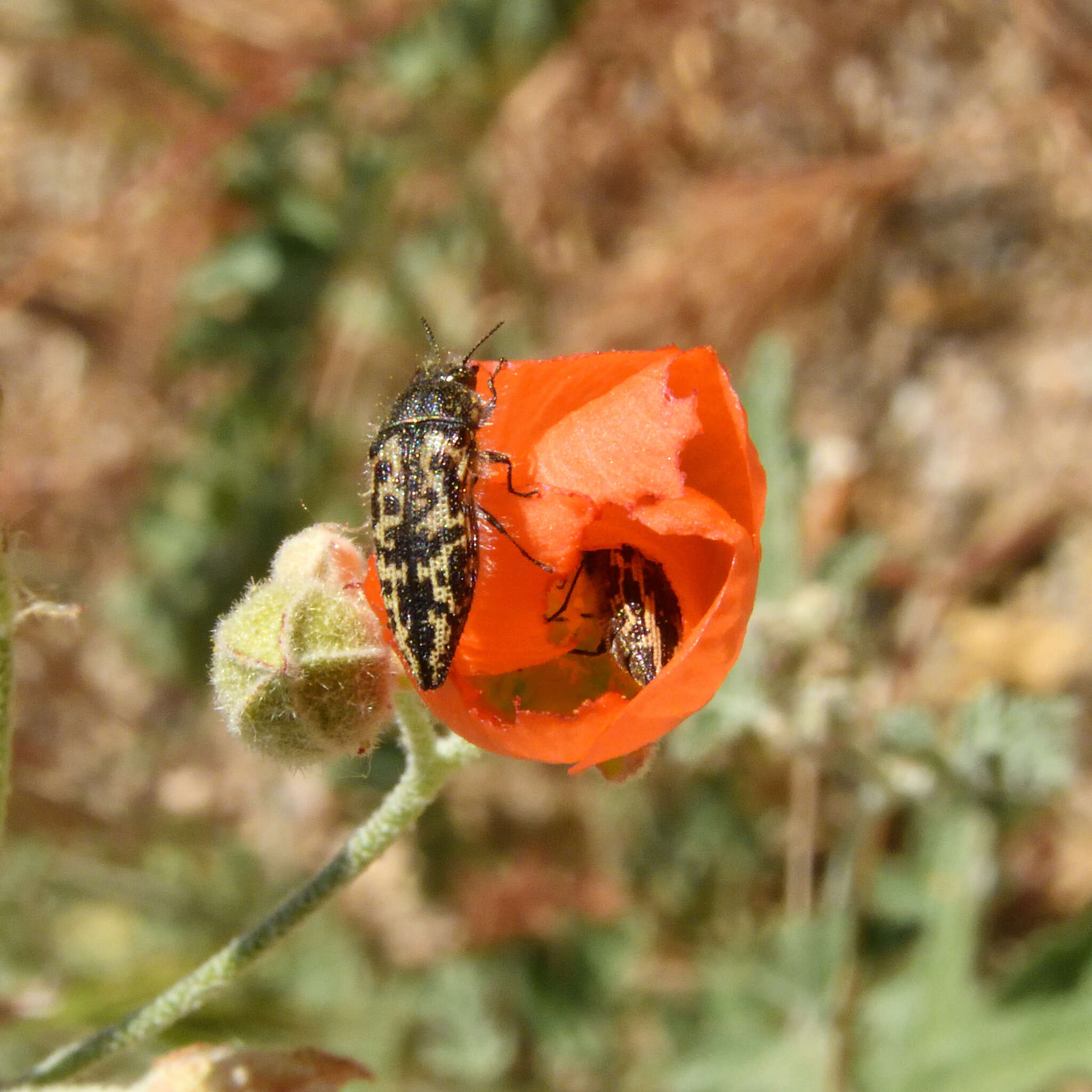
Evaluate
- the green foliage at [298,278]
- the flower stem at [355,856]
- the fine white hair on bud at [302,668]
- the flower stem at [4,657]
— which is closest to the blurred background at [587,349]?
the green foliage at [298,278]

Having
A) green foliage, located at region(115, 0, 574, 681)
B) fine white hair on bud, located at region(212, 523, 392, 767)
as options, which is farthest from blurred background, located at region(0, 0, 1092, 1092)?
fine white hair on bud, located at region(212, 523, 392, 767)

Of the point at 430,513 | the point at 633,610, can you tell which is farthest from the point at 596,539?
the point at 430,513

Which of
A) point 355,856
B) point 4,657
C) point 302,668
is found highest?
point 4,657

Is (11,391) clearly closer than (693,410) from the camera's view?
No

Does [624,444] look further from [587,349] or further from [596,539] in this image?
[587,349]

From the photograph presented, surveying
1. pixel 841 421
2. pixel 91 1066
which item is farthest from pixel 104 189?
pixel 91 1066

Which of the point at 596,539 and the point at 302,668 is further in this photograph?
the point at 596,539

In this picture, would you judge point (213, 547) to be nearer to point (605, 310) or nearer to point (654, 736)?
point (605, 310)
